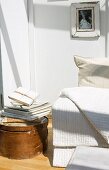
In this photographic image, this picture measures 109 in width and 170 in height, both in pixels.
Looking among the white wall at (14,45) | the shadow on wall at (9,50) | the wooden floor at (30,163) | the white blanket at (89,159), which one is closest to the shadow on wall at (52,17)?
the white wall at (14,45)

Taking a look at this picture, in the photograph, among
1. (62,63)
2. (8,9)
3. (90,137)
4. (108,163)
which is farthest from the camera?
(62,63)

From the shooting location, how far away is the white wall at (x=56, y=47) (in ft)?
12.5

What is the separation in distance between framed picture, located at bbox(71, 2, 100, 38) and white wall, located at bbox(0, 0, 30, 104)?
0.65m

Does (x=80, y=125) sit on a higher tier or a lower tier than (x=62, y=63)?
lower

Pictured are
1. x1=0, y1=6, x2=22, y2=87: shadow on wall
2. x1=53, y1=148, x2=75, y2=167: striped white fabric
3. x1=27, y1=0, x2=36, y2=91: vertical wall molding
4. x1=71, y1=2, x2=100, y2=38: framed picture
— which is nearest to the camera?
x1=53, y1=148, x2=75, y2=167: striped white fabric

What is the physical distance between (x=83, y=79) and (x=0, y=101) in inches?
50.5

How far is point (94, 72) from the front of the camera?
2.80m

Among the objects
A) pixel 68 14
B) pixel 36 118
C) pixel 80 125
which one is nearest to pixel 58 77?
pixel 68 14

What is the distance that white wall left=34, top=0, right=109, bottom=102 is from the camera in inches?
150

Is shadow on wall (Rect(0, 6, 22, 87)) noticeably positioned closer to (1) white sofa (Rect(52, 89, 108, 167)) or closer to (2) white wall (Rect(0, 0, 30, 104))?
(2) white wall (Rect(0, 0, 30, 104))

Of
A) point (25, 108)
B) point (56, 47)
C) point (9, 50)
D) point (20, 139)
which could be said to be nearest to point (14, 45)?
point (9, 50)

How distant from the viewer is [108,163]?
Answer: 1360 mm

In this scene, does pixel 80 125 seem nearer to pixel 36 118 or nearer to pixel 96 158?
pixel 36 118

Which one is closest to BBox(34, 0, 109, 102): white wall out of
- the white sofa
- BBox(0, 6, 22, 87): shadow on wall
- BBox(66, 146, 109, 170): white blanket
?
BBox(0, 6, 22, 87): shadow on wall
